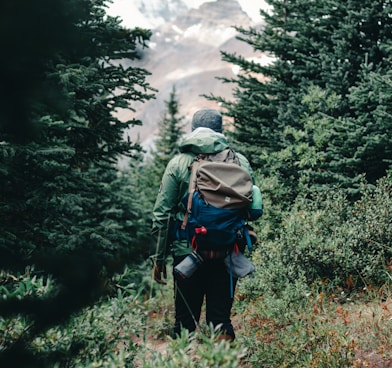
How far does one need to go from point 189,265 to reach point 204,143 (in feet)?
2.95

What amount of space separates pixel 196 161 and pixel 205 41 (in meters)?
132

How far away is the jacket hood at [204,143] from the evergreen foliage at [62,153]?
1041 mm

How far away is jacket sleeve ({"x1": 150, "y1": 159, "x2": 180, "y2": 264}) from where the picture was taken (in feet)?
12.2

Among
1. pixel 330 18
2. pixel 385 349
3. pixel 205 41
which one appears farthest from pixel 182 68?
pixel 385 349

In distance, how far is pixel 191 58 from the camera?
11081 centimetres

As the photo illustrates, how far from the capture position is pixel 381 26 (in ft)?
30.4

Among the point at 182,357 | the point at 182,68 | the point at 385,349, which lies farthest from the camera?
the point at 182,68

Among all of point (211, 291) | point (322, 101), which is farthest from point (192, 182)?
point (322, 101)

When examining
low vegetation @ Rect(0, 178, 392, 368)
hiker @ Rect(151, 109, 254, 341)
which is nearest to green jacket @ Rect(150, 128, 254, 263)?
hiker @ Rect(151, 109, 254, 341)

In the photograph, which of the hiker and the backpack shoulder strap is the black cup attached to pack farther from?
the backpack shoulder strap

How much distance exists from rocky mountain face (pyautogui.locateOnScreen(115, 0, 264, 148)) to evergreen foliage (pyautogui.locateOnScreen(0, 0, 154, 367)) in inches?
1713

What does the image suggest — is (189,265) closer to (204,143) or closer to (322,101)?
(204,143)

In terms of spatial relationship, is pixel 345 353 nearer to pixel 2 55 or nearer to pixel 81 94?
pixel 2 55

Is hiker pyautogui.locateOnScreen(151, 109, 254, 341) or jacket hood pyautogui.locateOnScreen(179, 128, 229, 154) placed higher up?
jacket hood pyautogui.locateOnScreen(179, 128, 229, 154)
